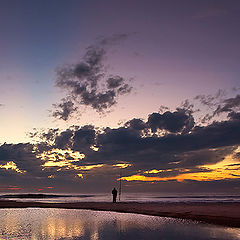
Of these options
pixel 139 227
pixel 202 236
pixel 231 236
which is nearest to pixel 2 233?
pixel 139 227

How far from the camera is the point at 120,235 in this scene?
1902 cm

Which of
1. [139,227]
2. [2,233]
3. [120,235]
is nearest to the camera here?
[120,235]

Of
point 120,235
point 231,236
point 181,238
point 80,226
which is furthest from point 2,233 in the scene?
point 231,236

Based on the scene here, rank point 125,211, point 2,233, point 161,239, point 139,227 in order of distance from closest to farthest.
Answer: point 161,239
point 2,233
point 139,227
point 125,211

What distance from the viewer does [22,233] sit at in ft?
66.5

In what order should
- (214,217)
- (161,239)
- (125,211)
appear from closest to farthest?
1. (161,239)
2. (214,217)
3. (125,211)

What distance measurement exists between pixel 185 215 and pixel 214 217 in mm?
3394

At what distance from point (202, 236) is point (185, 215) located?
39.2 ft

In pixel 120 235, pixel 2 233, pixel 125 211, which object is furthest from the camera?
pixel 125 211

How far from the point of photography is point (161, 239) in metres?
17.7

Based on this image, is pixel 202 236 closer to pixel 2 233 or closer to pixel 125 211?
pixel 2 233

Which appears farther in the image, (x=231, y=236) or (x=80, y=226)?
(x=80, y=226)

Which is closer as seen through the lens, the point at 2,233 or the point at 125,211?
the point at 2,233

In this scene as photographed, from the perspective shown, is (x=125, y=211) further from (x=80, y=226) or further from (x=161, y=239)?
(x=161, y=239)
